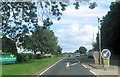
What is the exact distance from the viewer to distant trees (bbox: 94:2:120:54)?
47700 mm

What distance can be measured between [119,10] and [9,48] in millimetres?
38432

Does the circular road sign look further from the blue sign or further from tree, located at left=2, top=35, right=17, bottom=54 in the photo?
the blue sign

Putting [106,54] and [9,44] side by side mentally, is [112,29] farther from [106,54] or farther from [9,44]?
[9,44]

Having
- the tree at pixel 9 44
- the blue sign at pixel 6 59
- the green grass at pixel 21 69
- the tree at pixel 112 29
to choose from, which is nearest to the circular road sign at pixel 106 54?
the green grass at pixel 21 69

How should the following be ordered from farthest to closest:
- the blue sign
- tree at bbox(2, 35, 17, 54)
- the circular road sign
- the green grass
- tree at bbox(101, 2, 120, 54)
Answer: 1. tree at bbox(101, 2, 120, 54)
2. the blue sign
3. the circular road sign
4. the green grass
5. tree at bbox(2, 35, 17, 54)

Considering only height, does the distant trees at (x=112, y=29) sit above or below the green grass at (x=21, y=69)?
above

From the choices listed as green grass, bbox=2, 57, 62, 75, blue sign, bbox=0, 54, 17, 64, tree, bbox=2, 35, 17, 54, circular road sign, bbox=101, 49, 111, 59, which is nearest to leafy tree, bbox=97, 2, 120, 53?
blue sign, bbox=0, 54, 17, 64

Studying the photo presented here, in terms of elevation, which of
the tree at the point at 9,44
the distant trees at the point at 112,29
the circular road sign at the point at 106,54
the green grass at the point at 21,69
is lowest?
the green grass at the point at 21,69

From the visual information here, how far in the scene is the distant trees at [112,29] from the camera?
156 ft

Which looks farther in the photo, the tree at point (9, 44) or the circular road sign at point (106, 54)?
the circular road sign at point (106, 54)

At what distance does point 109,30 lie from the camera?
50844 mm

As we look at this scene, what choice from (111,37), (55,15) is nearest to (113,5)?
(111,37)

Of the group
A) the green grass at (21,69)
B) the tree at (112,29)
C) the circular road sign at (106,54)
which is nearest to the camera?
the green grass at (21,69)

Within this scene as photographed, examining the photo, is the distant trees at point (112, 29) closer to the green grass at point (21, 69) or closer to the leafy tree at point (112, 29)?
the leafy tree at point (112, 29)
